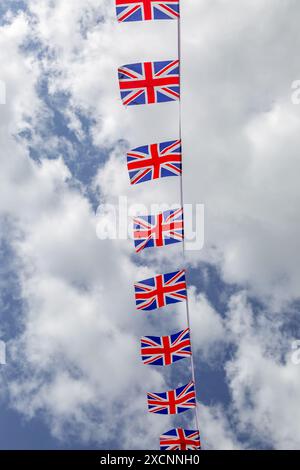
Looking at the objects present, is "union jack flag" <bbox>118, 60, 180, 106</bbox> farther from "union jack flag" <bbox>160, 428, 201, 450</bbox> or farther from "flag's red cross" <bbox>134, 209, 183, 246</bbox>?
"union jack flag" <bbox>160, 428, 201, 450</bbox>

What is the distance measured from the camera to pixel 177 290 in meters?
22.1

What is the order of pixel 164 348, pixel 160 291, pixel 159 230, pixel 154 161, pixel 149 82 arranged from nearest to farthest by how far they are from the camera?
pixel 149 82 < pixel 154 161 < pixel 159 230 < pixel 160 291 < pixel 164 348

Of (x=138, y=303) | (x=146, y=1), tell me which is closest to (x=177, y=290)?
(x=138, y=303)

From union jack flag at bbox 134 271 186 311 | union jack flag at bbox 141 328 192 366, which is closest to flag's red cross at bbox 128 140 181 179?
union jack flag at bbox 134 271 186 311

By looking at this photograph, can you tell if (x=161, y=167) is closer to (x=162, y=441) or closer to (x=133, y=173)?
(x=133, y=173)

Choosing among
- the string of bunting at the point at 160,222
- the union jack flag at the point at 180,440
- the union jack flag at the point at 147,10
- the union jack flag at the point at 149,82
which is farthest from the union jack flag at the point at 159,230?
the union jack flag at the point at 180,440

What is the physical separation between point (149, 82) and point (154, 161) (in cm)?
349

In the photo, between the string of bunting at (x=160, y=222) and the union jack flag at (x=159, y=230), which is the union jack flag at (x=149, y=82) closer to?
the string of bunting at (x=160, y=222)

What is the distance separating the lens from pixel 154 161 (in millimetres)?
19672

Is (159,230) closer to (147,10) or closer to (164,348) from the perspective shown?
(164,348)

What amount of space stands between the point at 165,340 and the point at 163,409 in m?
4.37

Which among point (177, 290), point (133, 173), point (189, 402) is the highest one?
point (133, 173)

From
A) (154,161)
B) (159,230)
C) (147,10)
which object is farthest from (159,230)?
(147,10)

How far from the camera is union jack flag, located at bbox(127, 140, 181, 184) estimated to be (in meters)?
19.5
